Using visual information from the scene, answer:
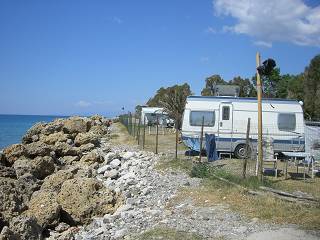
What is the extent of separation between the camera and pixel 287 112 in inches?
765

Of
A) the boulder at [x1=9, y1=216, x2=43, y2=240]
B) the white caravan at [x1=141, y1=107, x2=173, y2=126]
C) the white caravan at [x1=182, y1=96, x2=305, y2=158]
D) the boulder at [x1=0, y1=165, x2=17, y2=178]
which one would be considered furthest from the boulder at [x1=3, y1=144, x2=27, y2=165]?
the white caravan at [x1=141, y1=107, x2=173, y2=126]

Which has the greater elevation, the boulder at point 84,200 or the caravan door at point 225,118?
the caravan door at point 225,118

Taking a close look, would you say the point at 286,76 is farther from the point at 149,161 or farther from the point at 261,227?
the point at 261,227

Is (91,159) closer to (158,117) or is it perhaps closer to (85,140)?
(85,140)

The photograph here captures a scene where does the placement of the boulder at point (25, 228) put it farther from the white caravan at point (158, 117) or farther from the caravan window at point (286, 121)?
the white caravan at point (158, 117)

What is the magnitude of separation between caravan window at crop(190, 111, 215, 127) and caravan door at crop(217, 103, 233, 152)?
1.16ft

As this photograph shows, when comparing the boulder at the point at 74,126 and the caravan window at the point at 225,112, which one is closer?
the caravan window at the point at 225,112

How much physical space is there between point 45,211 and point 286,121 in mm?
11943

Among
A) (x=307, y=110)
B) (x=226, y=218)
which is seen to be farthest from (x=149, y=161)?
(x=307, y=110)

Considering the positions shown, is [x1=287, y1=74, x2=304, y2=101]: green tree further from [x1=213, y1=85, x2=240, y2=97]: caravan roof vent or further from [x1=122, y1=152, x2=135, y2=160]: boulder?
[x1=122, y1=152, x2=135, y2=160]: boulder

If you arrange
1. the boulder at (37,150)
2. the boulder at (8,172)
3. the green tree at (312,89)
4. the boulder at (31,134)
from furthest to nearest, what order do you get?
the green tree at (312,89), the boulder at (31,134), the boulder at (37,150), the boulder at (8,172)

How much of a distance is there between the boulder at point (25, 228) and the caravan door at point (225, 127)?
446 inches

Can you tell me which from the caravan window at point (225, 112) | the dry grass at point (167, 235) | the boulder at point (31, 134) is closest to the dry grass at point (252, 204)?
the dry grass at point (167, 235)

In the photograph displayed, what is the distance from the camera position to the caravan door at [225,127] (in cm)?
1928
